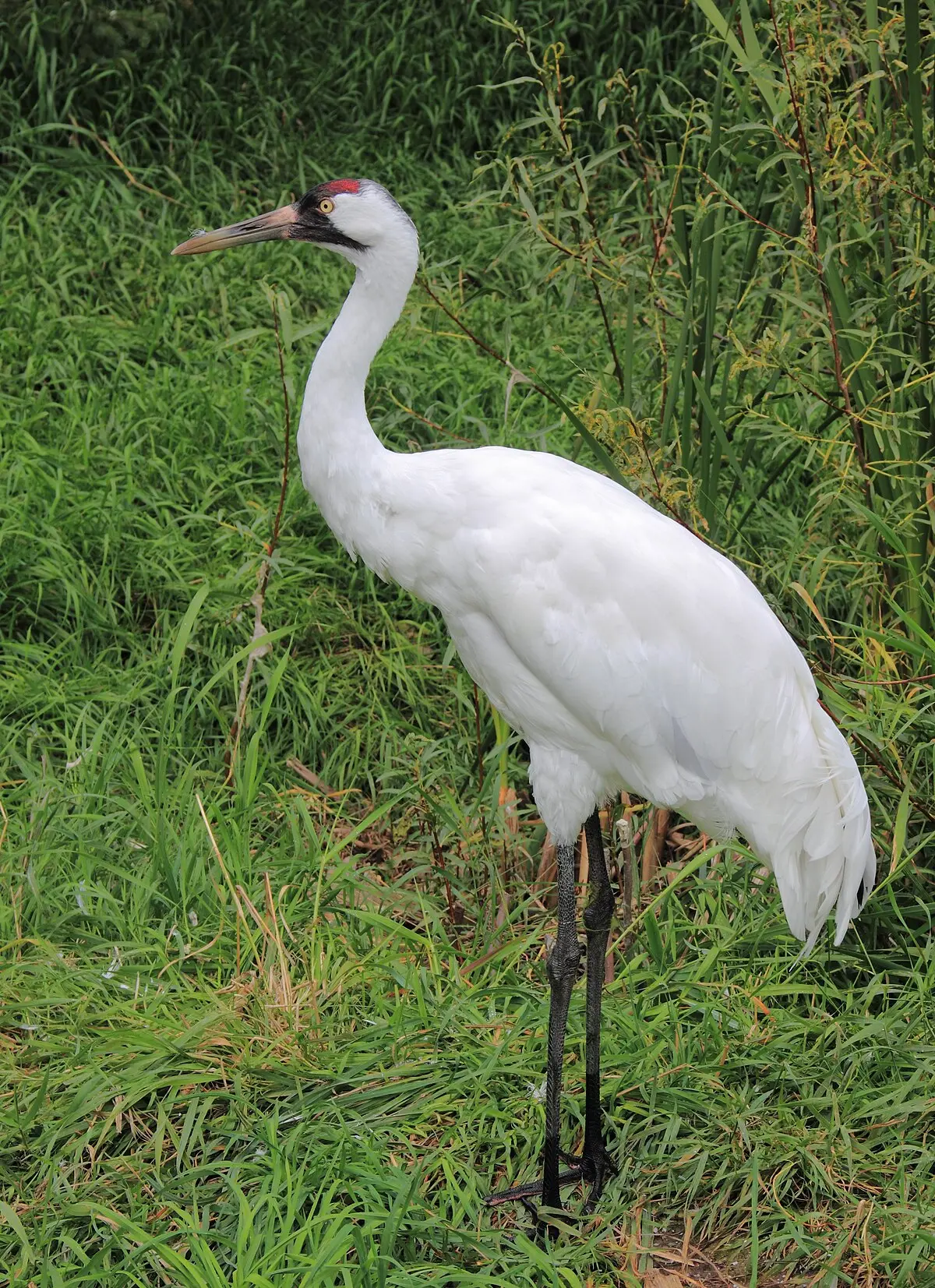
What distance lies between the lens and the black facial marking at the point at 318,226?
3.31m

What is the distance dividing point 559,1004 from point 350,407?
135 centimetres

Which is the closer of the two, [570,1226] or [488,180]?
[570,1226]

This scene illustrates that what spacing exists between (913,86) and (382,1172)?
9.14ft

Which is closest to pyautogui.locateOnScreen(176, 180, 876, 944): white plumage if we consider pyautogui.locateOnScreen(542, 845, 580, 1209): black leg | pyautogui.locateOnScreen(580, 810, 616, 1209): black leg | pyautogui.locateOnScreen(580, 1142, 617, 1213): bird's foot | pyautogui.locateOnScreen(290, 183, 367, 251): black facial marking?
pyautogui.locateOnScreen(290, 183, 367, 251): black facial marking

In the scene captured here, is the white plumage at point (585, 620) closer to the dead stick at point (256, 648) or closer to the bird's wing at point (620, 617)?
the bird's wing at point (620, 617)

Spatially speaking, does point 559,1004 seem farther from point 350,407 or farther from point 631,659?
point 350,407

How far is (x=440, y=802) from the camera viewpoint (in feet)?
14.6

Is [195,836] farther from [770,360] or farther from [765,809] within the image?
[770,360]

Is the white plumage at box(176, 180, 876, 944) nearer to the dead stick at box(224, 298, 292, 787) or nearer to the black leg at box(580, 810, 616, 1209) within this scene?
the black leg at box(580, 810, 616, 1209)

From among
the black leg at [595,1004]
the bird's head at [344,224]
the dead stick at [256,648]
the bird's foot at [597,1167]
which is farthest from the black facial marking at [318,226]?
the bird's foot at [597,1167]

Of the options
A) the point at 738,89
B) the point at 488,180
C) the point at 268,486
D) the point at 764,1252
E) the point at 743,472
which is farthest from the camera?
the point at 488,180

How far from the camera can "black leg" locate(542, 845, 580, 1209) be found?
3.18m

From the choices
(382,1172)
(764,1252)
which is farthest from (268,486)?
(764,1252)

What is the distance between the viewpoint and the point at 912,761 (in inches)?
149
